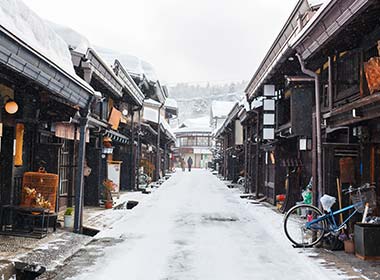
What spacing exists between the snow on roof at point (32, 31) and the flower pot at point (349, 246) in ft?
22.2

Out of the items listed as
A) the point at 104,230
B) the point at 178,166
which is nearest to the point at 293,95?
the point at 104,230

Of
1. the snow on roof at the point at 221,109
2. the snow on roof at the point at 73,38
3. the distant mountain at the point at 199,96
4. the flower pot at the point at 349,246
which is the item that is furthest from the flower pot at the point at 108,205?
the distant mountain at the point at 199,96

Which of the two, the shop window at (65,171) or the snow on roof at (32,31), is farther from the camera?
the shop window at (65,171)

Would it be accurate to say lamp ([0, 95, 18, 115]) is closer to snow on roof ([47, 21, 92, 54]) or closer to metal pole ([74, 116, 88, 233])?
metal pole ([74, 116, 88, 233])

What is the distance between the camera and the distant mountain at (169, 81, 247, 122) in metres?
136

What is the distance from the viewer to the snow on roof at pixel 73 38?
1034cm

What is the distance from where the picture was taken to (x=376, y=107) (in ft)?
23.8

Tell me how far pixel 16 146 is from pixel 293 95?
25.1 feet

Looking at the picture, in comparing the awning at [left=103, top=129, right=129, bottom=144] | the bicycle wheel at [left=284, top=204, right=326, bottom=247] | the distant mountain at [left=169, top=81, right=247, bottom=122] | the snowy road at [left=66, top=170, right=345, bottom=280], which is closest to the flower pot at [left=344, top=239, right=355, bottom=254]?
the bicycle wheel at [left=284, top=204, right=326, bottom=247]

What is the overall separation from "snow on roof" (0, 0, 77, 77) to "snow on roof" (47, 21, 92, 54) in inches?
40.5

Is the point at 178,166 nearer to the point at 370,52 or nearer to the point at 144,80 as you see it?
the point at 144,80

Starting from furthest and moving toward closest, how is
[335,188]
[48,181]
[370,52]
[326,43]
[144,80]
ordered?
[144,80]
[48,181]
[335,188]
[370,52]
[326,43]

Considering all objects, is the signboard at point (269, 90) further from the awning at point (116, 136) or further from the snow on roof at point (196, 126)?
the snow on roof at point (196, 126)

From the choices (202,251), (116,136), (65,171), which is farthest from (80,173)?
(116,136)
